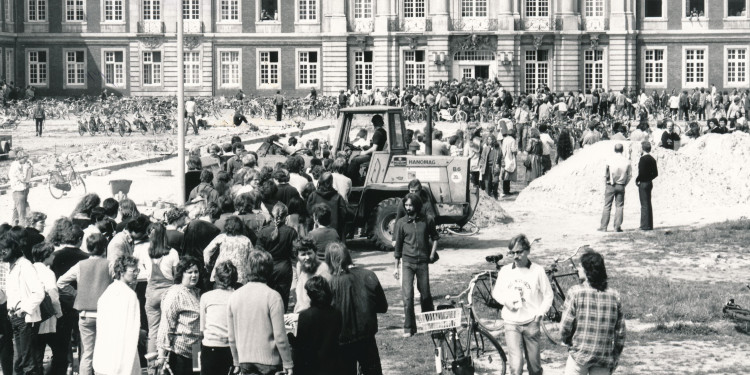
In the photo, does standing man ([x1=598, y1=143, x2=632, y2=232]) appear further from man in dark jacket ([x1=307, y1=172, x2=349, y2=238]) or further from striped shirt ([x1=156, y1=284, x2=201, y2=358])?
striped shirt ([x1=156, y1=284, x2=201, y2=358])

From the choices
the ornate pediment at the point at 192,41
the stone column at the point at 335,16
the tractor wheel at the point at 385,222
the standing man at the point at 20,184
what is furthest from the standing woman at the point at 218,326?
the ornate pediment at the point at 192,41

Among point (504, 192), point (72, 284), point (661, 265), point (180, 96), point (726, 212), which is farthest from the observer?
point (504, 192)

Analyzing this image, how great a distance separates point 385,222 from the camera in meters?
23.5

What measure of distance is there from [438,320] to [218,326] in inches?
90.5

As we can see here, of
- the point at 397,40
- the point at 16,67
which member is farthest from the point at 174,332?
the point at 16,67

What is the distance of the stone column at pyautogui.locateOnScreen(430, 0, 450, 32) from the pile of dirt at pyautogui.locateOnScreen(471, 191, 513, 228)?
34864 mm

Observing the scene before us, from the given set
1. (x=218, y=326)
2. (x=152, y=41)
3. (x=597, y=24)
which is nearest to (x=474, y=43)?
(x=597, y=24)

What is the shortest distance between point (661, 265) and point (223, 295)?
41.1 feet

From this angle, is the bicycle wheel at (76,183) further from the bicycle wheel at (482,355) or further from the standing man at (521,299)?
the standing man at (521,299)

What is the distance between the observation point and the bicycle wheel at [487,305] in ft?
50.7

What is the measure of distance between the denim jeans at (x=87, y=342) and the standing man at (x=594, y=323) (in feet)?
15.1

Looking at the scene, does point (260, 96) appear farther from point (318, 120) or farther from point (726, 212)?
point (726, 212)

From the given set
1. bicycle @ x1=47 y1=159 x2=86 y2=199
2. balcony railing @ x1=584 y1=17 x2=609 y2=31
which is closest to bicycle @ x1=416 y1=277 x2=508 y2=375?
bicycle @ x1=47 y1=159 x2=86 y2=199

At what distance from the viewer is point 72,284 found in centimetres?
1358
